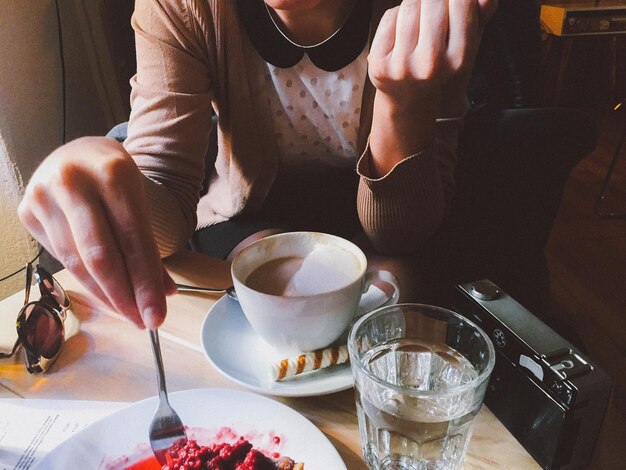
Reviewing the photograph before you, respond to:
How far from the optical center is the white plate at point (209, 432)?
42 centimetres

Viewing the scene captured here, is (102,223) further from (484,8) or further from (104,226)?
(484,8)

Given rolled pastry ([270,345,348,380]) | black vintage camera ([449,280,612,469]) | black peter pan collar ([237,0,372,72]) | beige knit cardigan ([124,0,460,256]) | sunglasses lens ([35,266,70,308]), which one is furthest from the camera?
black peter pan collar ([237,0,372,72])

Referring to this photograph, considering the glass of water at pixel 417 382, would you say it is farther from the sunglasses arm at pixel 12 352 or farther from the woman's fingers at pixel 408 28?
the sunglasses arm at pixel 12 352

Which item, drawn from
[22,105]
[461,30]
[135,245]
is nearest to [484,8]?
[461,30]

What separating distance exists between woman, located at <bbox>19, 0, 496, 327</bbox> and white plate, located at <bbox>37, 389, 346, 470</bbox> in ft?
0.29

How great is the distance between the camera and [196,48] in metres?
0.84

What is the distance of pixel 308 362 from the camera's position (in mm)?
499

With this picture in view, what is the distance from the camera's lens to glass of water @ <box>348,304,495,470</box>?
1.31 ft

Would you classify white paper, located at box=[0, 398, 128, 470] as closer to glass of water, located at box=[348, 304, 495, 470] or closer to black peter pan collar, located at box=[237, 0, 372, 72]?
glass of water, located at box=[348, 304, 495, 470]

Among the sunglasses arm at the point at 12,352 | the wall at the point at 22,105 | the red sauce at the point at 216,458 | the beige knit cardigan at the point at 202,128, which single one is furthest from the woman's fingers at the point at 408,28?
the wall at the point at 22,105

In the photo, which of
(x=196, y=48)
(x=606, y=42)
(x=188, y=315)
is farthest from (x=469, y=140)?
(x=606, y=42)

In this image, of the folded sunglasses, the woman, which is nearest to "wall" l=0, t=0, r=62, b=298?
the woman

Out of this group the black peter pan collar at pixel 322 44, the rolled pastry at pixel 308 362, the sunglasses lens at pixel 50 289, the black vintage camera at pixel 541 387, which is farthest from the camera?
the black peter pan collar at pixel 322 44

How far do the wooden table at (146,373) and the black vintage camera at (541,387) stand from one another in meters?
0.02
